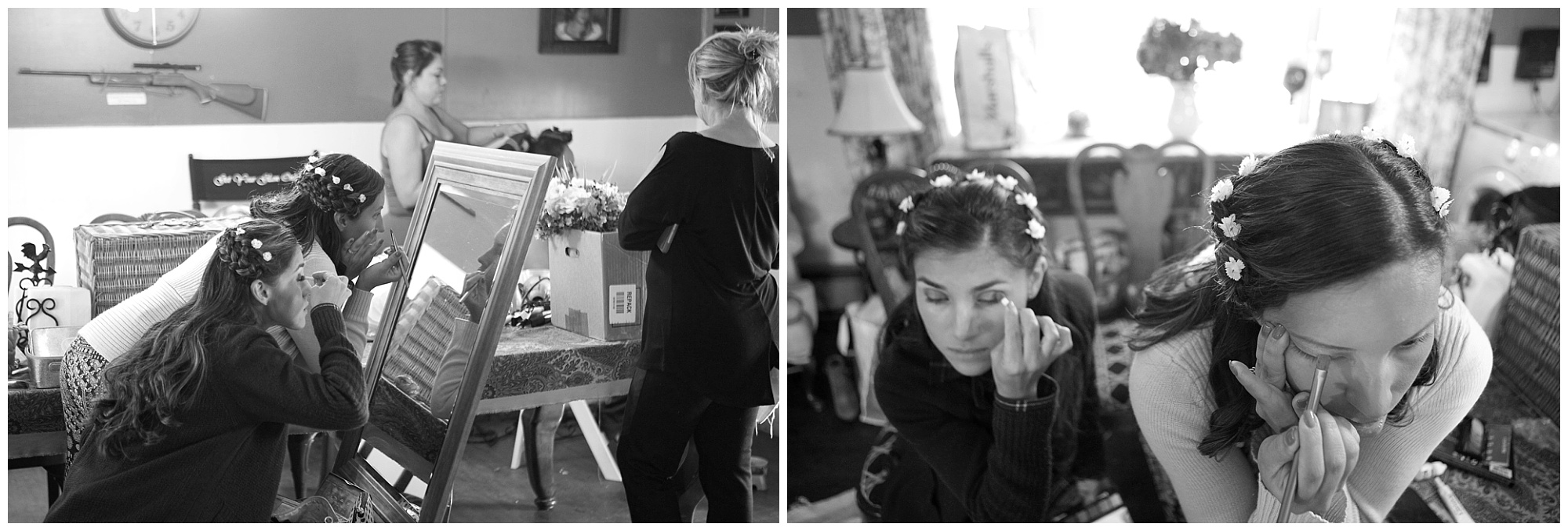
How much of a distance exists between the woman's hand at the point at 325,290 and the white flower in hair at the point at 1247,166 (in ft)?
6.81

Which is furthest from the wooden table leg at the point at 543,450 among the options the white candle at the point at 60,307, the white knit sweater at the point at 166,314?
the white candle at the point at 60,307

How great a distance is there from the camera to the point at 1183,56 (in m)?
2.69

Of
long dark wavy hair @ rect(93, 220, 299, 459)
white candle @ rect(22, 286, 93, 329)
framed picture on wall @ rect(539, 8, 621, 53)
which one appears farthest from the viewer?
framed picture on wall @ rect(539, 8, 621, 53)

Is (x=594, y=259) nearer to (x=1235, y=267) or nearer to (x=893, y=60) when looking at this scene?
(x=893, y=60)

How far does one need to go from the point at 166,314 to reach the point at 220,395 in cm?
23

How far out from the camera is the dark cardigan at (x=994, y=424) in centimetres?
257

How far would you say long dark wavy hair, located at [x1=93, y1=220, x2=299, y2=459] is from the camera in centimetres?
242

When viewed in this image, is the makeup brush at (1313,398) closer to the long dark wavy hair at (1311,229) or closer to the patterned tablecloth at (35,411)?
the long dark wavy hair at (1311,229)

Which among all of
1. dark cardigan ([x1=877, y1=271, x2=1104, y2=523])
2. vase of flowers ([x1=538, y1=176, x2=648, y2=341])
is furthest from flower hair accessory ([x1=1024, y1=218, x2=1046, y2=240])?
vase of flowers ([x1=538, y1=176, x2=648, y2=341])

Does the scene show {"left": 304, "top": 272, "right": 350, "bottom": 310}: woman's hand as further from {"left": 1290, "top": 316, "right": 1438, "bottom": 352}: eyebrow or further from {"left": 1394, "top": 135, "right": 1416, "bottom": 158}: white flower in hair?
{"left": 1394, "top": 135, "right": 1416, "bottom": 158}: white flower in hair

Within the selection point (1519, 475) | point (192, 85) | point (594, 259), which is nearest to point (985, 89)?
point (594, 259)

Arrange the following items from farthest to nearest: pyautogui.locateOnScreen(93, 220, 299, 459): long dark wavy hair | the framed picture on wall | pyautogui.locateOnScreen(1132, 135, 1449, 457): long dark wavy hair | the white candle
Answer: the framed picture on wall, the white candle, pyautogui.locateOnScreen(93, 220, 299, 459): long dark wavy hair, pyautogui.locateOnScreen(1132, 135, 1449, 457): long dark wavy hair

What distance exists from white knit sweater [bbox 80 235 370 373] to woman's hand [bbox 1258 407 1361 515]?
7.27 ft

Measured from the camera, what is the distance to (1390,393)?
2.48 metres
